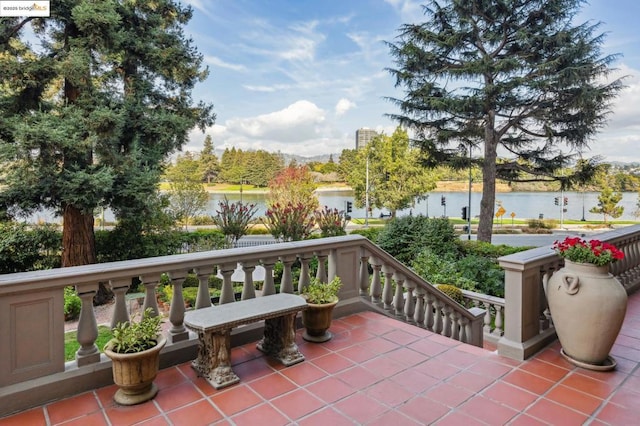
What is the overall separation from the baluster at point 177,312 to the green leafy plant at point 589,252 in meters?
3.10

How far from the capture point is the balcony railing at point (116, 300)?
220 centimetres

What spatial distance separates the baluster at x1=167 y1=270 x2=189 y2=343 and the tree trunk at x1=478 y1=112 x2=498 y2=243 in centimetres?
1426

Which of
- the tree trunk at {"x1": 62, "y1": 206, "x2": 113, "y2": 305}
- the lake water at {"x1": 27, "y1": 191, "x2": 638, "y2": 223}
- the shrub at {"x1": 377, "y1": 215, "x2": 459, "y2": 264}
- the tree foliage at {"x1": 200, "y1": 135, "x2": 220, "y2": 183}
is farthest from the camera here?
the tree foliage at {"x1": 200, "y1": 135, "x2": 220, "y2": 183}

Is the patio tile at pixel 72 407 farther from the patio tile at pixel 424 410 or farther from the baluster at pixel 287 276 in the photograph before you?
the patio tile at pixel 424 410

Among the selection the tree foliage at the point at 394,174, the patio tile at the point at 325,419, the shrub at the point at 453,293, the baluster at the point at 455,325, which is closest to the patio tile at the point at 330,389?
the patio tile at the point at 325,419

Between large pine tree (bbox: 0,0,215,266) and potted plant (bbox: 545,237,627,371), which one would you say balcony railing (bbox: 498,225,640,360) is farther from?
large pine tree (bbox: 0,0,215,266)

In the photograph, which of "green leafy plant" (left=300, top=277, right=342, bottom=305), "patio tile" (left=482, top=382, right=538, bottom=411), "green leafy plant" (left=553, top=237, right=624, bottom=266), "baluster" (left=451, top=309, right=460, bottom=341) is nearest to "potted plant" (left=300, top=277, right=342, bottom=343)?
"green leafy plant" (left=300, top=277, right=342, bottom=305)

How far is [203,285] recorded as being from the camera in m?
3.05

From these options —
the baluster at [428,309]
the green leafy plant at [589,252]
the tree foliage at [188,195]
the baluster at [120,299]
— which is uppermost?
the tree foliage at [188,195]

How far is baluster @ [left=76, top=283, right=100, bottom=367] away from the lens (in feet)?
8.13

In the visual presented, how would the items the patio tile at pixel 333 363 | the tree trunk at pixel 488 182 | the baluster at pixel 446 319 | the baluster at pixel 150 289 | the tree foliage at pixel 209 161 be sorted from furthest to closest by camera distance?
the tree foliage at pixel 209 161 < the tree trunk at pixel 488 182 < the baluster at pixel 446 319 < the patio tile at pixel 333 363 < the baluster at pixel 150 289

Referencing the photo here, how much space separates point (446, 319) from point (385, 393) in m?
2.81

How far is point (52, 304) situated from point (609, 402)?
3.73 meters

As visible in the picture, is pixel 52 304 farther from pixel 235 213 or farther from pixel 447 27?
pixel 447 27
